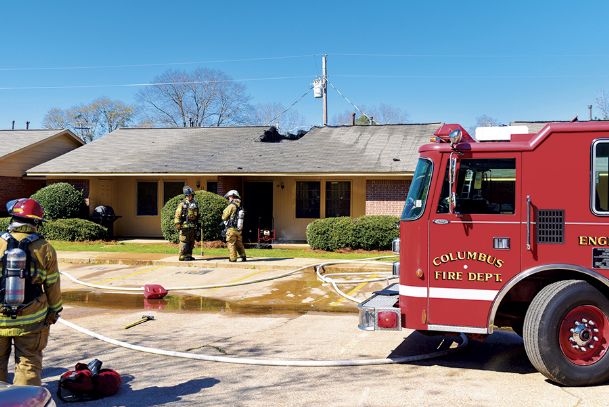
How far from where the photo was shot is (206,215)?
18.4m

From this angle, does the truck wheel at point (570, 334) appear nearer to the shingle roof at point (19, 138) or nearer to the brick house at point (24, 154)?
the brick house at point (24, 154)

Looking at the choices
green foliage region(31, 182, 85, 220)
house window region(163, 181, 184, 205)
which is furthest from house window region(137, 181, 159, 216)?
green foliage region(31, 182, 85, 220)

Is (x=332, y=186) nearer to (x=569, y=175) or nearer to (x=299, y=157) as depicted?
(x=299, y=157)

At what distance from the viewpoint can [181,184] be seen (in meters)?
21.9

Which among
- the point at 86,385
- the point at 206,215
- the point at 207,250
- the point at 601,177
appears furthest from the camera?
the point at 206,215

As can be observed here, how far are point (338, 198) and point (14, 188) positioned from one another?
1435 centimetres

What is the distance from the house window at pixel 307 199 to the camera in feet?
67.7

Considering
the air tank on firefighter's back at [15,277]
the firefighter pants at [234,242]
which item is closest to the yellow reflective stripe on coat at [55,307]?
the air tank on firefighter's back at [15,277]

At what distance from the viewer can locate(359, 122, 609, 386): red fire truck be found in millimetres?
5402

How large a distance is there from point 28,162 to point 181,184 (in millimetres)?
8553

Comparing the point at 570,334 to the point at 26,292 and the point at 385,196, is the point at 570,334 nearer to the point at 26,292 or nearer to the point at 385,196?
the point at 26,292

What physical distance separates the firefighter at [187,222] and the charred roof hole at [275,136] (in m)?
9.62

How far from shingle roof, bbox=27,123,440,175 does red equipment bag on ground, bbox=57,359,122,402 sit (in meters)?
14.1

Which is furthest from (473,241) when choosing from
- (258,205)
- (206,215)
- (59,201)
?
(59,201)
